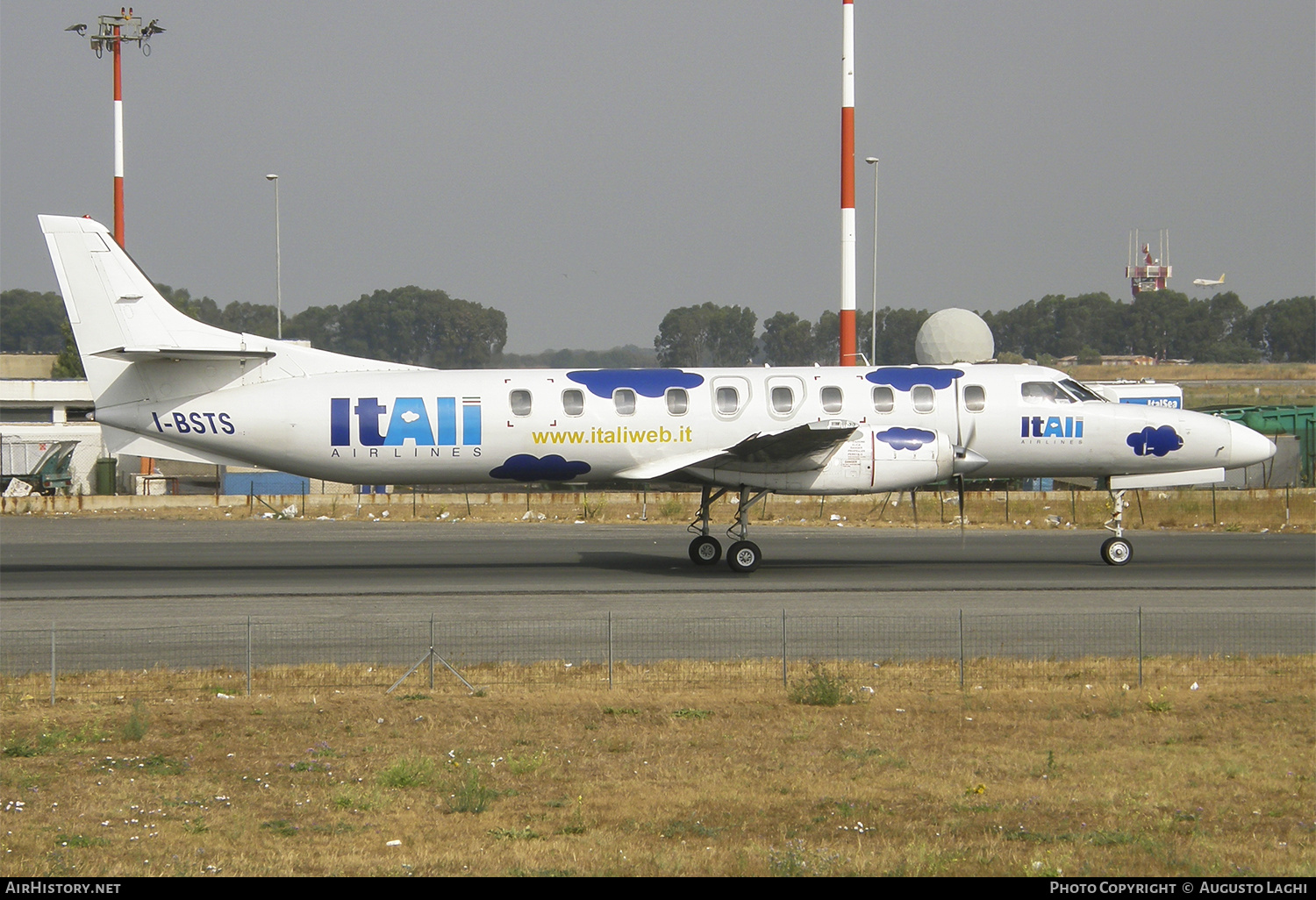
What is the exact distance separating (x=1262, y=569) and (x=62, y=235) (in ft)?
84.0

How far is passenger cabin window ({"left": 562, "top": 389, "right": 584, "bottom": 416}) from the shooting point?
81.0 ft

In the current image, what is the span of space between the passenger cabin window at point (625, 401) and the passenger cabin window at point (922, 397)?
5.94m

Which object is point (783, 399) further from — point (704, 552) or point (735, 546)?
point (704, 552)

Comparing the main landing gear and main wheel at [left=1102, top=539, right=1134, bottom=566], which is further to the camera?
main wheel at [left=1102, top=539, right=1134, bottom=566]

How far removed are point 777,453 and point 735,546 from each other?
2.15 metres

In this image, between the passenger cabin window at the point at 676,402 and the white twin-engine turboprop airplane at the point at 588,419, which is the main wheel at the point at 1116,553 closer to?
the white twin-engine turboprop airplane at the point at 588,419

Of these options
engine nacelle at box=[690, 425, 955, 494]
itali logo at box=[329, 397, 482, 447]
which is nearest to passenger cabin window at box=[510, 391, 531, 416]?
itali logo at box=[329, 397, 482, 447]

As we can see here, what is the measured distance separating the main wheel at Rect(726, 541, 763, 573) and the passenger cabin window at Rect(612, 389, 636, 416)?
3577mm

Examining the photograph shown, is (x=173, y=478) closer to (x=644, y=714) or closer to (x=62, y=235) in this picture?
(x=62, y=235)

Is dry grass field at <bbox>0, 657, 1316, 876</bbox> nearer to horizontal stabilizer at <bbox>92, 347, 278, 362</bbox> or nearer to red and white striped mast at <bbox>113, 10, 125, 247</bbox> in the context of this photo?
horizontal stabilizer at <bbox>92, 347, 278, 362</bbox>

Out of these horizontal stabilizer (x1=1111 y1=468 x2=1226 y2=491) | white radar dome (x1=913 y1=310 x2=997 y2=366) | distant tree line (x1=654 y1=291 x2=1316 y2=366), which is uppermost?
distant tree line (x1=654 y1=291 x2=1316 y2=366)

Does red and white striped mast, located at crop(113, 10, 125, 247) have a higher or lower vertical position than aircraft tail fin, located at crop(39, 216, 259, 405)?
higher

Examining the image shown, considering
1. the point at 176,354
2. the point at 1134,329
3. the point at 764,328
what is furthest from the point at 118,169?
the point at 1134,329

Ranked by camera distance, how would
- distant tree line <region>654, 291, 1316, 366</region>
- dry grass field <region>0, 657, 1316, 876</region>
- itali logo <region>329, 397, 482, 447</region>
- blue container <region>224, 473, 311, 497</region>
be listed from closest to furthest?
1. dry grass field <region>0, 657, 1316, 876</region>
2. itali logo <region>329, 397, 482, 447</region>
3. blue container <region>224, 473, 311, 497</region>
4. distant tree line <region>654, 291, 1316, 366</region>
